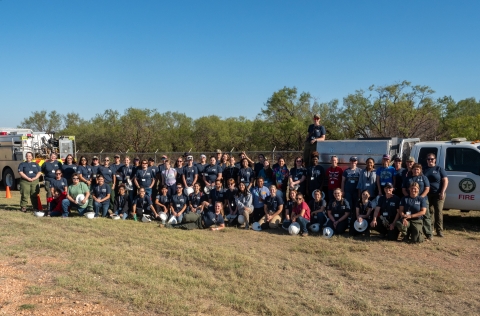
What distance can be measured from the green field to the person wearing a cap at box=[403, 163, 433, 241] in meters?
0.28

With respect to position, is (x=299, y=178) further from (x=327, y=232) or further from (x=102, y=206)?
(x=102, y=206)

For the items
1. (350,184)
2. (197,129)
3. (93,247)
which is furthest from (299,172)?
(197,129)

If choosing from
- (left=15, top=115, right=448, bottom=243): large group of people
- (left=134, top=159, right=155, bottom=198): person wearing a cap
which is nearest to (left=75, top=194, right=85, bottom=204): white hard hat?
(left=15, top=115, right=448, bottom=243): large group of people

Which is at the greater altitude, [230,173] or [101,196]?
[230,173]

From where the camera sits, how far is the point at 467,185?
363 inches

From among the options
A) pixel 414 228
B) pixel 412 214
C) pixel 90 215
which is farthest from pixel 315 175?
pixel 90 215

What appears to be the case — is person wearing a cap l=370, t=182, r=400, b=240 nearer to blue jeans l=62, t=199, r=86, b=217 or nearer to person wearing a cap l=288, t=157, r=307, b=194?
person wearing a cap l=288, t=157, r=307, b=194

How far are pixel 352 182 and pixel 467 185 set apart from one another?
2403mm

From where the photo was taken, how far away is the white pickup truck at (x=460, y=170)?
918 cm

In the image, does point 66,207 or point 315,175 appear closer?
point 315,175

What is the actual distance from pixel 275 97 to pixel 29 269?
90.3ft

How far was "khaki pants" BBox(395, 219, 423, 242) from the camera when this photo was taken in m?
8.38

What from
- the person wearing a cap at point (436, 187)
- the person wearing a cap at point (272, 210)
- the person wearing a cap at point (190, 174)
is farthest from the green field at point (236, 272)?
the person wearing a cap at point (190, 174)

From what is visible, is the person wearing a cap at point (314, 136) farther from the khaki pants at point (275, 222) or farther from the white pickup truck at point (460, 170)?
the white pickup truck at point (460, 170)
